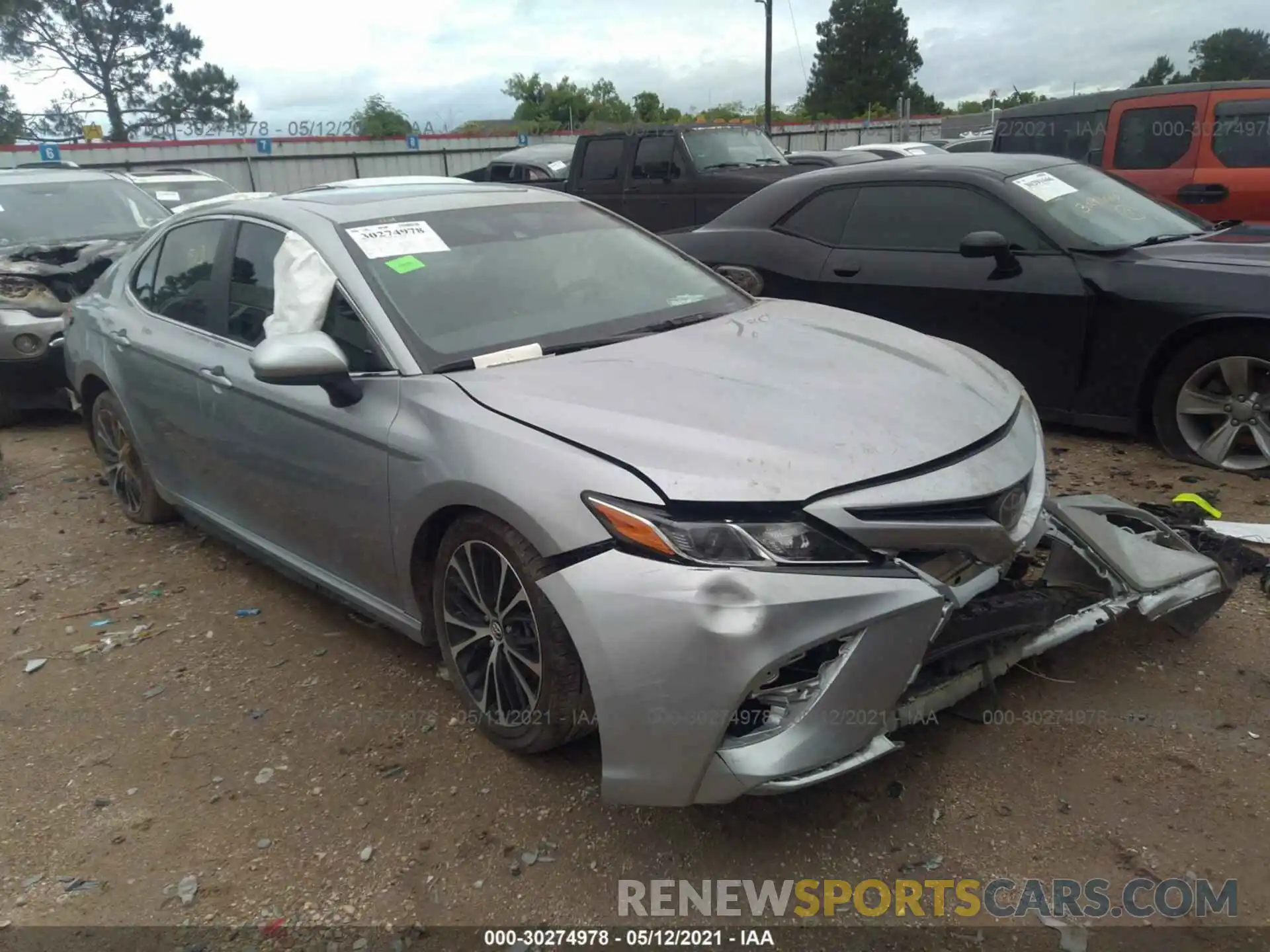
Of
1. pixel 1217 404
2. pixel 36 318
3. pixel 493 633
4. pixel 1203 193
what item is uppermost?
pixel 1203 193

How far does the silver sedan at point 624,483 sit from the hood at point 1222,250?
201 cm

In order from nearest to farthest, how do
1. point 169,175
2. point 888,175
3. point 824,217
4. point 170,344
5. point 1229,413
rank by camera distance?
point 170,344
point 1229,413
point 888,175
point 824,217
point 169,175

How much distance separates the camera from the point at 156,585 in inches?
168

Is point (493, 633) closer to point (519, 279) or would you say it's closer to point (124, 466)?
point (519, 279)

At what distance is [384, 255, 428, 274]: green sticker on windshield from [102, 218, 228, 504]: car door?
1.00 m

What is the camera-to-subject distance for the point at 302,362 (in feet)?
9.22

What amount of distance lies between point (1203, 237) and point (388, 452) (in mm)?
4481

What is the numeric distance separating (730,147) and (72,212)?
6633 mm

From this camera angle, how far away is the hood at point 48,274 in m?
6.66

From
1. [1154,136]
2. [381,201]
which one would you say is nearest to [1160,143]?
[1154,136]

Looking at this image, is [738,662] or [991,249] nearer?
[738,662]

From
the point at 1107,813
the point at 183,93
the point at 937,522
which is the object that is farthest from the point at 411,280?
the point at 183,93

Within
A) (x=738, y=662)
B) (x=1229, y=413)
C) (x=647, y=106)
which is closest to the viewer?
(x=738, y=662)

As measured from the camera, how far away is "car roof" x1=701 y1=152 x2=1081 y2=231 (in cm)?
534
